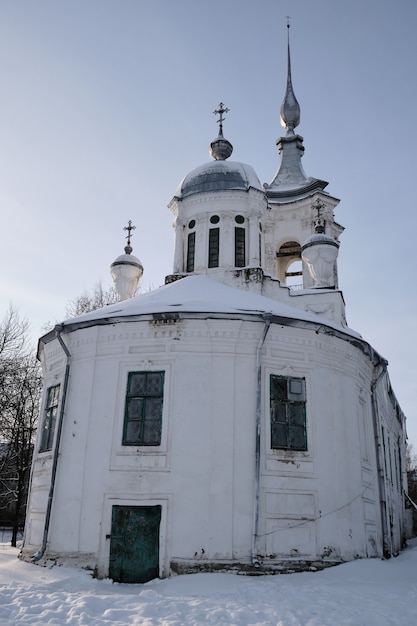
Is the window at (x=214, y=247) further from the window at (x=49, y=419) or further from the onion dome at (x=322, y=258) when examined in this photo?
the window at (x=49, y=419)

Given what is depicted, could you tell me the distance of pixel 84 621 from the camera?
710 centimetres

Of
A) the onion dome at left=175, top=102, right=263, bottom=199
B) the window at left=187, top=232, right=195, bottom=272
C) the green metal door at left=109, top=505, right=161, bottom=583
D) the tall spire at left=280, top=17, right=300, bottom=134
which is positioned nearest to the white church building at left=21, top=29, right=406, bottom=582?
the green metal door at left=109, top=505, right=161, bottom=583

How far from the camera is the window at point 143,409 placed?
11.5m

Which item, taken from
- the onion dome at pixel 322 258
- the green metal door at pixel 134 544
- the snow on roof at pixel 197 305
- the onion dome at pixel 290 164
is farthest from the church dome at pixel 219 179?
the green metal door at pixel 134 544

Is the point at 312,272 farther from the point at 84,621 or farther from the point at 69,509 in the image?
the point at 84,621

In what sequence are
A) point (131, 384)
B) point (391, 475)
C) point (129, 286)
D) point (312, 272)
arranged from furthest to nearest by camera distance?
point (129, 286)
point (312, 272)
point (391, 475)
point (131, 384)

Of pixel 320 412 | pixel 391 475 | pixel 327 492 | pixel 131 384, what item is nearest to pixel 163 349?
pixel 131 384

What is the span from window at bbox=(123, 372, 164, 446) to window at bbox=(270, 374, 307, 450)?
234cm

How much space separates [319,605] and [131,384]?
5.62 m

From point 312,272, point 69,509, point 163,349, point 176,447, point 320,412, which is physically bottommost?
point 69,509

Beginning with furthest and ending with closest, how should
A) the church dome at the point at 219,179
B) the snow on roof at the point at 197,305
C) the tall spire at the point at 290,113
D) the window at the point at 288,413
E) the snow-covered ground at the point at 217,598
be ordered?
the tall spire at the point at 290,113 → the church dome at the point at 219,179 → the snow on roof at the point at 197,305 → the window at the point at 288,413 → the snow-covered ground at the point at 217,598

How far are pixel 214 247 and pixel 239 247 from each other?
887 mm

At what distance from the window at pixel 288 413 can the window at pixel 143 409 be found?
234cm

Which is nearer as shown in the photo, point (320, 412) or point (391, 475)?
point (320, 412)
